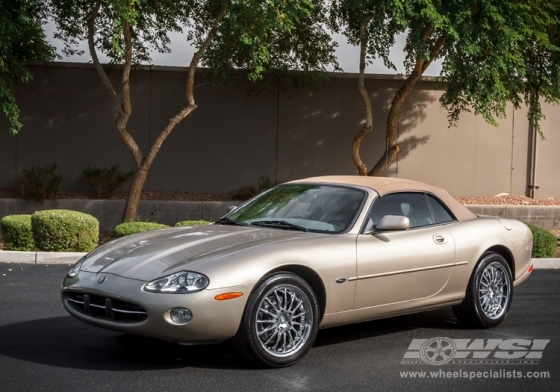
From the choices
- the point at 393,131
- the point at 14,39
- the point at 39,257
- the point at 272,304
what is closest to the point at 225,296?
the point at 272,304

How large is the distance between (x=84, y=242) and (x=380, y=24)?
21.3 ft

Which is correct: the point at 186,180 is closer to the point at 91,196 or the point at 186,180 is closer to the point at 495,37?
the point at 91,196

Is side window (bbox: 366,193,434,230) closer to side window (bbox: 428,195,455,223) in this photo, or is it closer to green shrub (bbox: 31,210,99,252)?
side window (bbox: 428,195,455,223)

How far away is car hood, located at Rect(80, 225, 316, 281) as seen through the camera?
19.6ft

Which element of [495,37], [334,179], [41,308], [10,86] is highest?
[495,37]

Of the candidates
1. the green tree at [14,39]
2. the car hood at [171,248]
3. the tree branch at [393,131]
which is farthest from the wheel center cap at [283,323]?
the tree branch at [393,131]

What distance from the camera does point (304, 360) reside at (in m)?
6.37

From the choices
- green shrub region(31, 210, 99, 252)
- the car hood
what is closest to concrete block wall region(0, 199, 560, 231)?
green shrub region(31, 210, 99, 252)

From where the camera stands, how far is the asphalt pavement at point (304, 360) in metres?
5.68

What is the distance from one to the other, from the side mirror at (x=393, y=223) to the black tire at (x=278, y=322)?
0.97 meters

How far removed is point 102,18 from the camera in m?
16.5

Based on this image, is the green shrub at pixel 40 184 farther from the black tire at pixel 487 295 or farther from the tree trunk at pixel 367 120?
the black tire at pixel 487 295

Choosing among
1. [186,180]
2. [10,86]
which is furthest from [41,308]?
[186,180]

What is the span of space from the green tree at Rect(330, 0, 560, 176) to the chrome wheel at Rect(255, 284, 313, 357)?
27.6 feet
